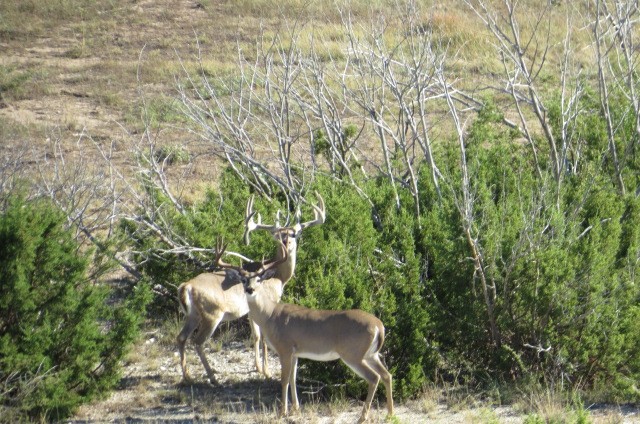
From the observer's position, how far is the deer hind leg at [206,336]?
9.62 m

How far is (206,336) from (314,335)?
169cm

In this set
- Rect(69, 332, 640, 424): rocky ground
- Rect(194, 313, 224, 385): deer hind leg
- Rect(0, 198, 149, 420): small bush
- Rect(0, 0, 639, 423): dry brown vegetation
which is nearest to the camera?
Rect(0, 198, 149, 420): small bush

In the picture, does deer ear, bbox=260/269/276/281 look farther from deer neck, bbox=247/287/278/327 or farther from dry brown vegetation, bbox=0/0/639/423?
dry brown vegetation, bbox=0/0/639/423

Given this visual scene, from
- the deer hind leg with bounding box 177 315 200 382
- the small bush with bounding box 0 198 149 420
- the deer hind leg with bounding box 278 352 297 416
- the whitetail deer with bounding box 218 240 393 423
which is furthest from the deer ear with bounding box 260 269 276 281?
the deer hind leg with bounding box 177 315 200 382

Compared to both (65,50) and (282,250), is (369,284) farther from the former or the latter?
(65,50)

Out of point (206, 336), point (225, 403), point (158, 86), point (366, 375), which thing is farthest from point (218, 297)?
point (158, 86)

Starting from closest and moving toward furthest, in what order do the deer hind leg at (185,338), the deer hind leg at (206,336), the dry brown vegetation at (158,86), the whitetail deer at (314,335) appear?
the whitetail deer at (314,335) → the dry brown vegetation at (158,86) → the deer hind leg at (206,336) → the deer hind leg at (185,338)

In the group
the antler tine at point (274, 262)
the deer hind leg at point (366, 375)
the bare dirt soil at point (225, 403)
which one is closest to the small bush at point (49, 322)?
the bare dirt soil at point (225, 403)

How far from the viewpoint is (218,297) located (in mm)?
9680

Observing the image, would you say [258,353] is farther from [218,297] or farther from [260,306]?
[260,306]

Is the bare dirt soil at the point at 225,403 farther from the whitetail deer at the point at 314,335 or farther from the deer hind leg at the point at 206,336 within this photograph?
the whitetail deer at the point at 314,335

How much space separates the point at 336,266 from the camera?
31.4 feet

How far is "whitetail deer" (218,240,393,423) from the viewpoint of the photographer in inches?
320

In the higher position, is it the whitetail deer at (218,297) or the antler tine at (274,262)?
the antler tine at (274,262)
